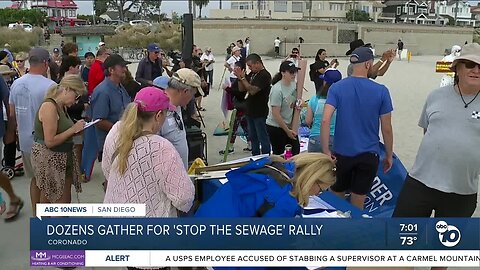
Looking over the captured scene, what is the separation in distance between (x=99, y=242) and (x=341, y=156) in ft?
7.13

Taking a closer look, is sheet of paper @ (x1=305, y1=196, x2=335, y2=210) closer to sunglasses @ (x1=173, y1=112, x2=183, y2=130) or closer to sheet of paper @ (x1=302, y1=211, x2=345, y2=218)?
sheet of paper @ (x1=302, y1=211, x2=345, y2=218)

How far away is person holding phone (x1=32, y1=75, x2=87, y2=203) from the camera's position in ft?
12.0

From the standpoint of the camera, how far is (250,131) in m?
6.29

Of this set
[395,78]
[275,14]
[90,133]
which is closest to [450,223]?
[90,133]

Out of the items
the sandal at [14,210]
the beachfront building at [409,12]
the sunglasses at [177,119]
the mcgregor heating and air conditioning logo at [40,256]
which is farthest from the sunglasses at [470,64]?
the beachfront building at [409,12]

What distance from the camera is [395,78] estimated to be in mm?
21328

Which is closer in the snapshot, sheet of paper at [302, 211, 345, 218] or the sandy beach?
sheet of paper at [302, 211, 345, 218]

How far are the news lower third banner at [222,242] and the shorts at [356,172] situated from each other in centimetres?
127

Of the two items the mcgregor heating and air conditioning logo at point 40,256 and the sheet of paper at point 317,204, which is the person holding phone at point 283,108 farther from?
the mcgregor heating and air conditioning logo at point 40,256

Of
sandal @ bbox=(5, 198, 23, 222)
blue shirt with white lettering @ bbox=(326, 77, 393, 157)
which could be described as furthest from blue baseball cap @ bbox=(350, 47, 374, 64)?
sandal @ bbox=(5, 198, 23, 222)

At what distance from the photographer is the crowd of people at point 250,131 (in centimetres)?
255

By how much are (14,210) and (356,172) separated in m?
3.43

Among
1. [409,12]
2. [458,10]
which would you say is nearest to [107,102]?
[409,12]

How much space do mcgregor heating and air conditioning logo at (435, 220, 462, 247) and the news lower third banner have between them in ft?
0.30
